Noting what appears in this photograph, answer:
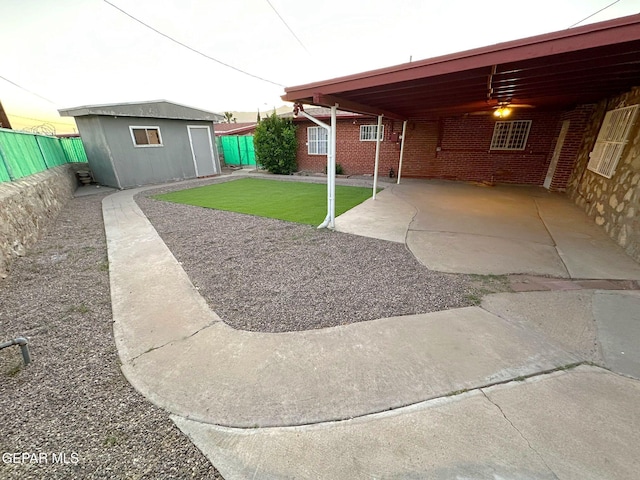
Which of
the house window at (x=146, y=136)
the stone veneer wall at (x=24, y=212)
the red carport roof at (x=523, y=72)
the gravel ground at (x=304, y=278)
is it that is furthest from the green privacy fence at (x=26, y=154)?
the red carport roof at (x=523, y=72)

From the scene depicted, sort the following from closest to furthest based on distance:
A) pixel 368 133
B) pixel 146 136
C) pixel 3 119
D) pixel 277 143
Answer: pixel 3 119, pixel 146 136, pixel 368 133, pixel 277 143

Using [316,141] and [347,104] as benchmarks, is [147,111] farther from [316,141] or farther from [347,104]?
[347,104]

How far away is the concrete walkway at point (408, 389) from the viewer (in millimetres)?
1447

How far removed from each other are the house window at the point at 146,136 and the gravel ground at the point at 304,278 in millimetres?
7448

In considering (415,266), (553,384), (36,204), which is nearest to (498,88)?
(415,266)

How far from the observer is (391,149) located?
12227 mm

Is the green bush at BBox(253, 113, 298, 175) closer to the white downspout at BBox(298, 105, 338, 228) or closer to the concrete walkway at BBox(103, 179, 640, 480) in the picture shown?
the white downspout at BBox(298, 105, 338, 228)

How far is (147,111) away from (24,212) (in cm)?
732

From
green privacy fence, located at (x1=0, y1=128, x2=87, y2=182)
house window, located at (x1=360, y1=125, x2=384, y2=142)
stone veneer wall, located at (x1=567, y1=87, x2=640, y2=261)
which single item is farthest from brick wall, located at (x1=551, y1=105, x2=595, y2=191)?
green privacy fence, located at (x1=0, y1=128, x2=87, y2=182)

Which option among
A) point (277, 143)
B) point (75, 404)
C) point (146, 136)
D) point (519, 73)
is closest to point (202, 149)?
point (146, 136)

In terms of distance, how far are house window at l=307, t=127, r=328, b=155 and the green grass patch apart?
3376mm

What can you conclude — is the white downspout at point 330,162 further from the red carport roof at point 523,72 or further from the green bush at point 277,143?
the green bush at point 277,143

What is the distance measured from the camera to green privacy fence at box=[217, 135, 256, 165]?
17.2 metres

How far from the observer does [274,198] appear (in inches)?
344
